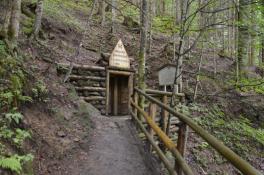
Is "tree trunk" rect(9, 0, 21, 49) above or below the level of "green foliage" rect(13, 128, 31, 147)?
above

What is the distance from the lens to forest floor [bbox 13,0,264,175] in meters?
6.01

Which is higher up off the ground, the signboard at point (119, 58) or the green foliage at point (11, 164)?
the signboard at point (119, 58)

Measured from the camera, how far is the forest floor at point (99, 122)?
19.7 feet

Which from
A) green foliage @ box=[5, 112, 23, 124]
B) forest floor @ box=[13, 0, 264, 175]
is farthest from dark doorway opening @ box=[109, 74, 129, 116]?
green foliage @ box=[5, 112, 23, 124]

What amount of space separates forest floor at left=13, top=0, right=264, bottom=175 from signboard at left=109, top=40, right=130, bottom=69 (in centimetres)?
214

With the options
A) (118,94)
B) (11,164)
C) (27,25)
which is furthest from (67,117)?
(27,25)

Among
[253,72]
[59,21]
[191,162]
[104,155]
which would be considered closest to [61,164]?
[104,155]

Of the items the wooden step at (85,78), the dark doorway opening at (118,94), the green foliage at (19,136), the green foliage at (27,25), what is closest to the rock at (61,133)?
the green foliage at (19,136)

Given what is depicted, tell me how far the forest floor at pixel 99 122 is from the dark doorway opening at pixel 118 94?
5.24 ft

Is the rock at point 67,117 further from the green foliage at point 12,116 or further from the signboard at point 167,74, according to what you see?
the signboard at point 167,74

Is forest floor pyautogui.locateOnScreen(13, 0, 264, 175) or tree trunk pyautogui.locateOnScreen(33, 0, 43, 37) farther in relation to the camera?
tree trunk pyautogui.locateOnScreen(33, 0, 43, 37)

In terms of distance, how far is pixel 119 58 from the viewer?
11.8 meters

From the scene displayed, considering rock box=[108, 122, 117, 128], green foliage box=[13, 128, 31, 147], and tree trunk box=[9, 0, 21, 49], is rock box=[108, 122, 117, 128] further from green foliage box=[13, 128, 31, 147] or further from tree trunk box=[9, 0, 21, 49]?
green foliage box=[13, 128, 31, 147]

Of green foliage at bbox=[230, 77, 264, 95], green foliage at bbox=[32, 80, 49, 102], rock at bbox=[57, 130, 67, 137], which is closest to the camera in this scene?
green foliage at bbox=[230, 77, 264, 95]
